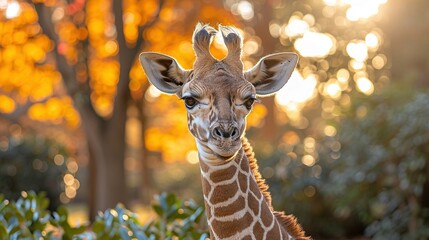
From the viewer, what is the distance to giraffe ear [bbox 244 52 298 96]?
4.06m

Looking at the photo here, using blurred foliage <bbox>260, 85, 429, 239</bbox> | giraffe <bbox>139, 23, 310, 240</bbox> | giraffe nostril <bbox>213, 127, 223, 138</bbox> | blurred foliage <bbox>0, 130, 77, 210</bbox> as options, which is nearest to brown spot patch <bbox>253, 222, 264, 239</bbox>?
giraffe <bbox>139, 23, 310, 240</bbox>

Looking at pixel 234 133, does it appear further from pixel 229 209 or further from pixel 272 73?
pixel 272 73

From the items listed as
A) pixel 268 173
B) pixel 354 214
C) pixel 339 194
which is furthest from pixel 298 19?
pixel 339 194

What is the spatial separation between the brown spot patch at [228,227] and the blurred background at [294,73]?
545cm

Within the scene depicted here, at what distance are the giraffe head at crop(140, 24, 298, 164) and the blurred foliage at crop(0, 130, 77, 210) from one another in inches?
519

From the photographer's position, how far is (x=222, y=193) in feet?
12.4

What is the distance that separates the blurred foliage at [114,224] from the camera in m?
5.42

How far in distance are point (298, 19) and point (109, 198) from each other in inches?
301

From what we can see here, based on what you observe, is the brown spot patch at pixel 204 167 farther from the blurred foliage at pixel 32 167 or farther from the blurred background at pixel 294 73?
the blurred foliage at pixel 32 167

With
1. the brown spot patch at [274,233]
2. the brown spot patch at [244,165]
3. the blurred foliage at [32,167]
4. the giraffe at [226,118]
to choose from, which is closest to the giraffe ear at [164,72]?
the giraffe at [226,118]

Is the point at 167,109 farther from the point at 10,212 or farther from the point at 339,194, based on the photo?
the point at 10,212

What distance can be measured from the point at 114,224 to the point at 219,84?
7.44 feet

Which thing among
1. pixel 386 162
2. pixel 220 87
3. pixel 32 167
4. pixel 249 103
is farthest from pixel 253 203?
pixel 32 167

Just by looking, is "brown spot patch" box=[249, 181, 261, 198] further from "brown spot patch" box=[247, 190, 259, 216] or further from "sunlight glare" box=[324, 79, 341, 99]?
"sunlight glare" box=[324, 79, 341, 99]
